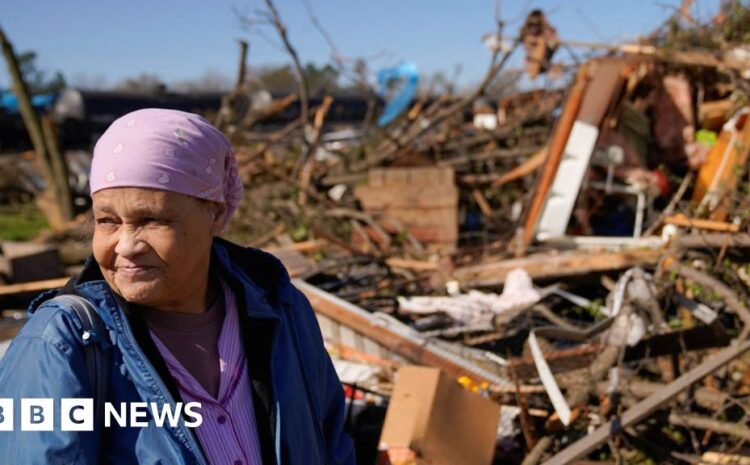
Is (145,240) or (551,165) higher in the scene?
(145,240)

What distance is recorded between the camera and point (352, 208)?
8.17 m

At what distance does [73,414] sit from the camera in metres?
1.33

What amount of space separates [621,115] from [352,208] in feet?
10.3

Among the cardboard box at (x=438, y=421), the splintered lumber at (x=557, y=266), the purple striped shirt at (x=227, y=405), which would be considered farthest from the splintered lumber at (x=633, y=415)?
the splintered lumber at (x=557, y=266)

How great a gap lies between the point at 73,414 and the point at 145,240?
1.29 feet

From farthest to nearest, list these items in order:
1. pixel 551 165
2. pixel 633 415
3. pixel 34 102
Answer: pixel 34 102
pixel 551 165
pixel 633 415

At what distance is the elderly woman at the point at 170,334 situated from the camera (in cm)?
136

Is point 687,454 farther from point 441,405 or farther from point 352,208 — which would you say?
point 352,208

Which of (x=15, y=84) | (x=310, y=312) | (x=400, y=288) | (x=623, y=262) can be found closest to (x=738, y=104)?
(x=623, y=262)

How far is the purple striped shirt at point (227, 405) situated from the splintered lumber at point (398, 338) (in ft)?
7.97

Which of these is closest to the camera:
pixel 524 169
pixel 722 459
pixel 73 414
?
pixel 73 414

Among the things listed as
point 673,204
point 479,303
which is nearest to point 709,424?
point 479,303

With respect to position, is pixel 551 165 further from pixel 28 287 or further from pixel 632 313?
pixel 28 287

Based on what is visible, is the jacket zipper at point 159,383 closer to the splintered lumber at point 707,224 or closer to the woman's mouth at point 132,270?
the woman's mouth at point 132,270
